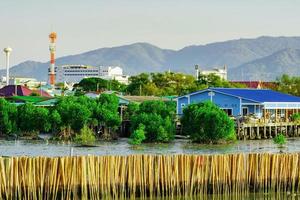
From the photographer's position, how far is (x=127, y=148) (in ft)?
222

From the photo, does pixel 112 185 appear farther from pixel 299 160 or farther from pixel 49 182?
pixel 299 160

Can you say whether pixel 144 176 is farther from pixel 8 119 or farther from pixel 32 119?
pixel 8 119

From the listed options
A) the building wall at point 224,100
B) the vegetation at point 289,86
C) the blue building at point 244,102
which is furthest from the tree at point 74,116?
the vegetation at point 289,86

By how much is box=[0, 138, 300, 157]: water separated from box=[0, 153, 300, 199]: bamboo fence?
2795cm

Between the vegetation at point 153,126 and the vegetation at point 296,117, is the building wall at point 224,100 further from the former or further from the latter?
the vegetation at point 153,126

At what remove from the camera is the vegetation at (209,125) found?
7256 centimetres

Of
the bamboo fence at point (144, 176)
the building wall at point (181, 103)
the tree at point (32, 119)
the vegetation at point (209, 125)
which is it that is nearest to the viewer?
the bamboo fence at point (144, 176)

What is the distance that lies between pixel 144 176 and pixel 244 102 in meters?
56.1

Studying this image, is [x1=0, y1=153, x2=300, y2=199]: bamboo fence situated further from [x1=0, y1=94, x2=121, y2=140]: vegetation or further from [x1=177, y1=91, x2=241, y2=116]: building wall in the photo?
[x1=177, y1=91, x2=241, y2=116]: building wall

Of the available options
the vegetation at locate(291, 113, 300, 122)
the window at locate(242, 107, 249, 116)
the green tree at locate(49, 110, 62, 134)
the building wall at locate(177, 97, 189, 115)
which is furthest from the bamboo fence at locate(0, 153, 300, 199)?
the building wall at locate(177, 97, 189, 115)

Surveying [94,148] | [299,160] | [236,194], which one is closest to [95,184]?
[236,194]

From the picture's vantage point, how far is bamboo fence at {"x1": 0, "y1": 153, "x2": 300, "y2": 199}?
2973 cm

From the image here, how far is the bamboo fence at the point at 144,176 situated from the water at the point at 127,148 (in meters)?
27.9

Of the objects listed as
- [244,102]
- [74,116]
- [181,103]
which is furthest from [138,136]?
[181,103]
